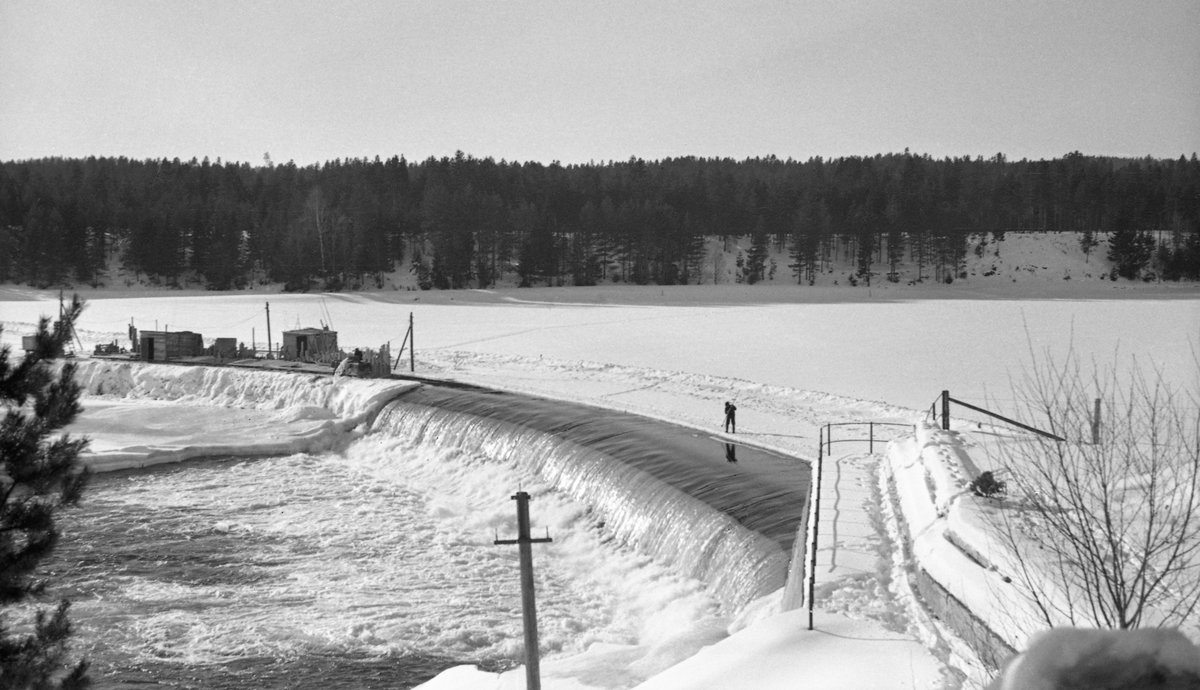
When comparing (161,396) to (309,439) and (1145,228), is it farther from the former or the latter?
(1145,228)

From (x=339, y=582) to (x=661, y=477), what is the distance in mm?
6476

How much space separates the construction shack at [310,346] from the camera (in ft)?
139

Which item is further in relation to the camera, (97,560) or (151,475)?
(151,475)

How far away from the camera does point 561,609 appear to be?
49.6 feet

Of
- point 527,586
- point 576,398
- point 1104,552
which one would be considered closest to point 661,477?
point 527,586

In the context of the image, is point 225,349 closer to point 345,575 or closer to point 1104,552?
point 345,575

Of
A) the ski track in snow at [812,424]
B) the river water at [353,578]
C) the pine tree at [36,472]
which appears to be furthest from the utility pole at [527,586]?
the river water at [353,578]

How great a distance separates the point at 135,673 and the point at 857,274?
90.9 metres

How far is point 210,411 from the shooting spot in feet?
117

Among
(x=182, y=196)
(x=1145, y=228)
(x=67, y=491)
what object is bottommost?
(x=67, y=491)

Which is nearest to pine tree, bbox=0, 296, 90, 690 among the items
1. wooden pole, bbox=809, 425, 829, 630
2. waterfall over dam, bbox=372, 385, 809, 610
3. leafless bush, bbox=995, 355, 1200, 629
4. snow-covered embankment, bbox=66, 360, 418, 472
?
wooden pole, bbox=809, 425, 829, 630

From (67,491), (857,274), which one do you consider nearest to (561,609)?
(67,491)

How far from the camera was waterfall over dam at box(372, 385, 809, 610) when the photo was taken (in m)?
14.6

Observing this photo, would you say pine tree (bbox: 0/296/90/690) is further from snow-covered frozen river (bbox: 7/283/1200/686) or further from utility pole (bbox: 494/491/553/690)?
snow-covered frozen river (bbox: 7/283/1200/686)
